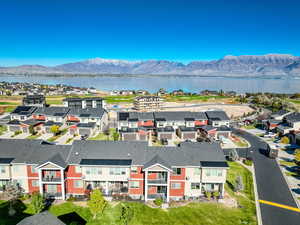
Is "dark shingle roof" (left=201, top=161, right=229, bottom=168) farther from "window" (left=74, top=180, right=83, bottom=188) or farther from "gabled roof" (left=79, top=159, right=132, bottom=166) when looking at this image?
"window" (left=74, top=180, right=83, bottom=188)

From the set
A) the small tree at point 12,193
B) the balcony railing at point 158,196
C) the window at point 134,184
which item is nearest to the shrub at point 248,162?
the balcony railing at point 158,196

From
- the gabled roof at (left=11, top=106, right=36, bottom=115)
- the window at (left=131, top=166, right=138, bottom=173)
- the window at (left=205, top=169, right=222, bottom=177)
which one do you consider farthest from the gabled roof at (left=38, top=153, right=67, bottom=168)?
the gabled roof at (left=11, top=106, right=36, bottom=115)

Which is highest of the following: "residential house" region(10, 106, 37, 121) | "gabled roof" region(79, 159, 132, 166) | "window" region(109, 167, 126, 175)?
"residential house" region(10, 106, 37, 121)

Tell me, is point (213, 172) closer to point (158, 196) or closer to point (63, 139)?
point (158, 196)


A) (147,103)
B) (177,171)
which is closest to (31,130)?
(177,171)

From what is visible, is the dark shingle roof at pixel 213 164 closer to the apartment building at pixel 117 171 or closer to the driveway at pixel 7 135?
the apartment building at pixel 117 171

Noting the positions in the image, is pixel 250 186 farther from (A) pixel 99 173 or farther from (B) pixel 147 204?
(A) pixel 99 173
